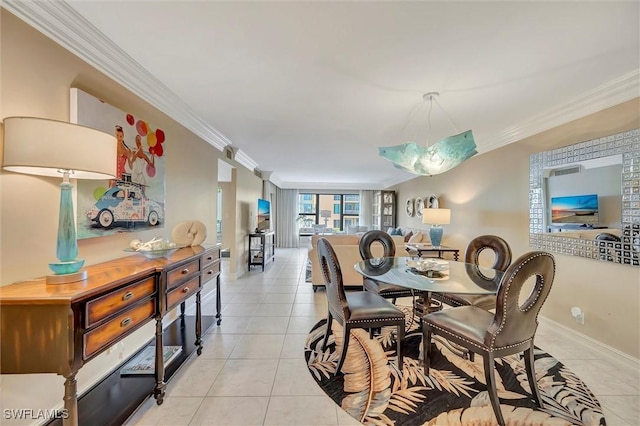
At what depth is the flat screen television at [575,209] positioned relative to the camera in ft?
8.28

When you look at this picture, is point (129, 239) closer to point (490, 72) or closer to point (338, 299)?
point (338, 299)

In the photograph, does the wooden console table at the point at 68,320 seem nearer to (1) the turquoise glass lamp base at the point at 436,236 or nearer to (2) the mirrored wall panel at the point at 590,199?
(2) the mirrored wall panel at the point at 590,199

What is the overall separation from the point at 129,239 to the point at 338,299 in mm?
1835

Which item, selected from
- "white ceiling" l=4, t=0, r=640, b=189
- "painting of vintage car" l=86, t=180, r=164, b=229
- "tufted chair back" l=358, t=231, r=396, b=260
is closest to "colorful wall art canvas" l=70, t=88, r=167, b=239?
"painting of vintage car" l=86, t=180, r=164, b=229

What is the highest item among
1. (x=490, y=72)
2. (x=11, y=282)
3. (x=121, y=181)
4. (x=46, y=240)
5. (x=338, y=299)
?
(x=490, y=72)

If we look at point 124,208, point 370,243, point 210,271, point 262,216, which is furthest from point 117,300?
point 262,216

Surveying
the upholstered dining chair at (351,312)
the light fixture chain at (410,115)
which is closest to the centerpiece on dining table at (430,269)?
the upholstered dining chair at (351,312)

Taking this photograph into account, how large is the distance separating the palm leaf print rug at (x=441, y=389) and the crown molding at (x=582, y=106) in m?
2.42

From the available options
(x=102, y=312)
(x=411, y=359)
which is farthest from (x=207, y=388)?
(x=411, y=359)

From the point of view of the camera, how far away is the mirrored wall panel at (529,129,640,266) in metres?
2.23

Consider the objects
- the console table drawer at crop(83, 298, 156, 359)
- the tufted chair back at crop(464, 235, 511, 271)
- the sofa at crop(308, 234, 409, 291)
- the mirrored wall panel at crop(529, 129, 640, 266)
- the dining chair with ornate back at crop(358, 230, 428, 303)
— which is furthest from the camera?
the sofa at crop(308, 234, 409, 291)

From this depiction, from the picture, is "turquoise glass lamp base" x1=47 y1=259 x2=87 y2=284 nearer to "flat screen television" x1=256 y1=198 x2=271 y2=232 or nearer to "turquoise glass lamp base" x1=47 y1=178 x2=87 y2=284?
"turquoise glass lamp base" x1=47 y1=178 x2=87 y2=284

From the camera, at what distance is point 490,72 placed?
2098 millimetres

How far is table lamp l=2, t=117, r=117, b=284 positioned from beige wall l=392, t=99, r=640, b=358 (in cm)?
396
